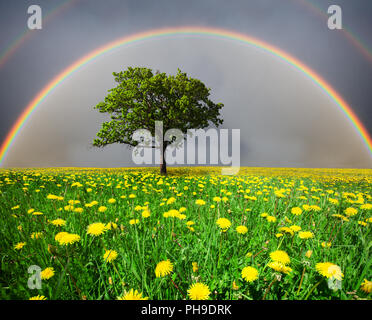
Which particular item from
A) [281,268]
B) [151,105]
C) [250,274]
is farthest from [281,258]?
[151,105]

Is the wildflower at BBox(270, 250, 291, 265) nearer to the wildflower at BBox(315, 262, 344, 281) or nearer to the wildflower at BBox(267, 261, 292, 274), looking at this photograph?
the wildflower at BBox(267, 261, 292, 274)

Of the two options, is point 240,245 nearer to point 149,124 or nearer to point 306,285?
point 306,285

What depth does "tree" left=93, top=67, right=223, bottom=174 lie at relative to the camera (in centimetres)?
1295

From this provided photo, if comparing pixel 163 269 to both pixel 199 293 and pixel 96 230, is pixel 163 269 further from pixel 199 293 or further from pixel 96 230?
pixel 96 230

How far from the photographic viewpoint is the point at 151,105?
14180 millimetres

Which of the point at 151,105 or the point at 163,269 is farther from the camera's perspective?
the point at 151,105

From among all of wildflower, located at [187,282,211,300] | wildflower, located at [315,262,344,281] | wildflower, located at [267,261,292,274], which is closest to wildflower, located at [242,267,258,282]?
wildflower, located at [267,261,292,274]

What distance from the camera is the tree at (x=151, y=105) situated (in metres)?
13.0

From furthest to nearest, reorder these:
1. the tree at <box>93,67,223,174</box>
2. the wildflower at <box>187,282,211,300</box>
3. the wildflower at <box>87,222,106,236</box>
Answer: the tree at <box>93,67,223,174</box>, the wildflower at <box>87,222,106,236</box>, the wildflower at <box>187,282,211,300</box>

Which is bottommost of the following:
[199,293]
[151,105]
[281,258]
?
[199,293]

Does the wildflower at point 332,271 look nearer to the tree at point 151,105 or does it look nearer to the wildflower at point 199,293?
the wildflower at point 199,293

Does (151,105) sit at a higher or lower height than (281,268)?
higher
